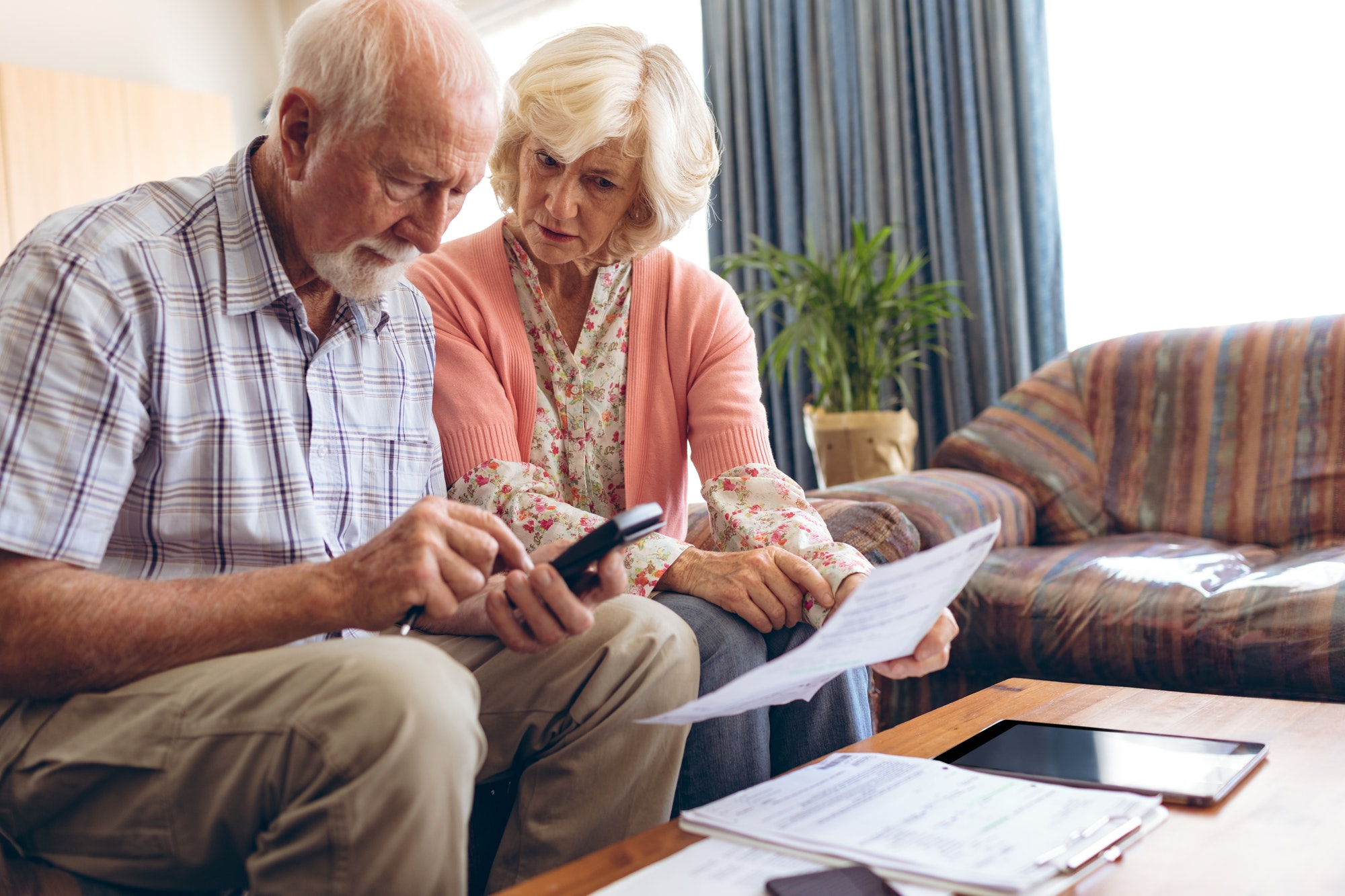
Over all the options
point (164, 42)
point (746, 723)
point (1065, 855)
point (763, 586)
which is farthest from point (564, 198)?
point (164, 42)

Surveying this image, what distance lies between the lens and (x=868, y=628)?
764 mm

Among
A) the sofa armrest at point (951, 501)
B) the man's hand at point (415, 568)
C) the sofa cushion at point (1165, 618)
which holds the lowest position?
the sofa cushion at point (1165, 618)

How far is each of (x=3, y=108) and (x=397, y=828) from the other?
3798 mm

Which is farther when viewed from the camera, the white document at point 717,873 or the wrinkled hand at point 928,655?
the wrinkled hand at point 928,655

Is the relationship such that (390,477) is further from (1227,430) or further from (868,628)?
(1227,430)

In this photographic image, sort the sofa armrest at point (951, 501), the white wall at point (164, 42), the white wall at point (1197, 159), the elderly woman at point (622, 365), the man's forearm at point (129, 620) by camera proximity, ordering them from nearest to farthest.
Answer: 1. the man's forearm at point (129, 620)
2. the elderly woman at point (622, 365)
3. the sofa armrest at point (951, 501)
4. the white wall at point (1197, 159)
5. the white wall at point (164, 42)

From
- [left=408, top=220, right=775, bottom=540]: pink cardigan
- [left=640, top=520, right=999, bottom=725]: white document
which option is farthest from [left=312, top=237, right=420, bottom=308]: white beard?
[left=640, top=520, right=999, bottom=725]: white document

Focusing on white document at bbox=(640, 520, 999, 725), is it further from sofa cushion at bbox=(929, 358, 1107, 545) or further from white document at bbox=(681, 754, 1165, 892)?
sofa cushion at bbox=(929, 358, 1107, 545)

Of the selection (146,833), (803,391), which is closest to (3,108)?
(803,391)

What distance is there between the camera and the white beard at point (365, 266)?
1005 mm

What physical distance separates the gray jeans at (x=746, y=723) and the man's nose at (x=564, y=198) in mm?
495

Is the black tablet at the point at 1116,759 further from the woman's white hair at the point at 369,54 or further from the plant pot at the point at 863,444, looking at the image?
the plant pot at the point at 863,444

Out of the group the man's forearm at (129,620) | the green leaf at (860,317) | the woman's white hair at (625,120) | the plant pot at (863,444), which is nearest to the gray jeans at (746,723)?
the man's forearm at (129,620)

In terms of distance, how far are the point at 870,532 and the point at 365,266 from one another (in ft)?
2.71
